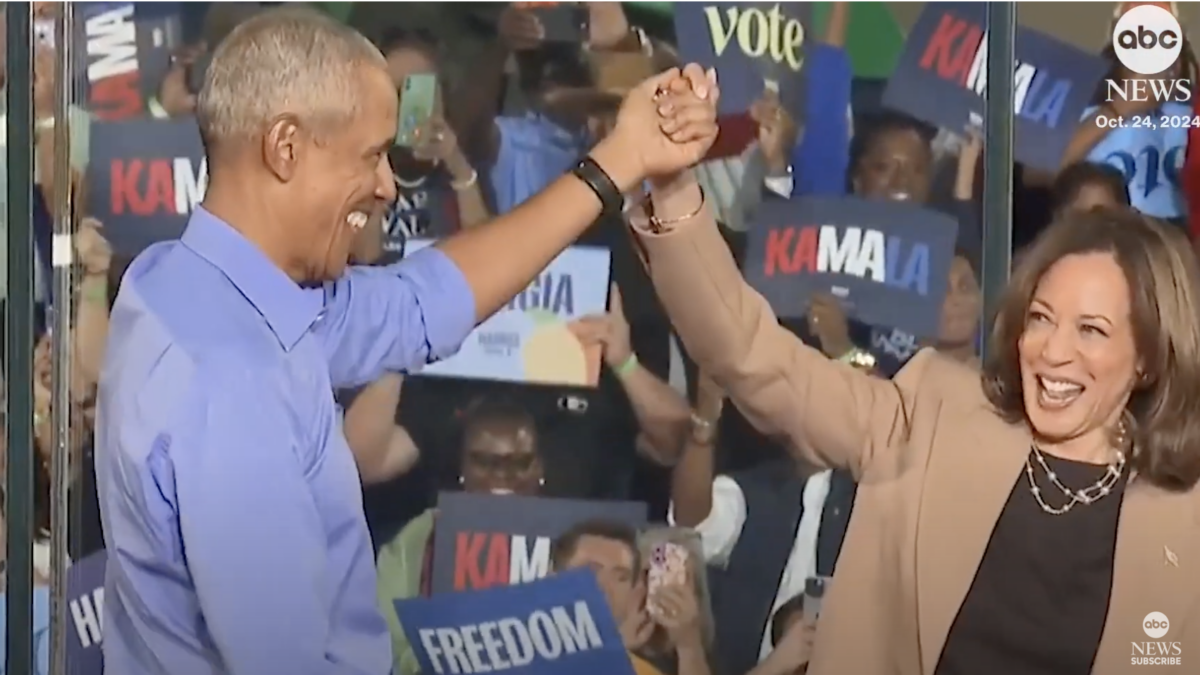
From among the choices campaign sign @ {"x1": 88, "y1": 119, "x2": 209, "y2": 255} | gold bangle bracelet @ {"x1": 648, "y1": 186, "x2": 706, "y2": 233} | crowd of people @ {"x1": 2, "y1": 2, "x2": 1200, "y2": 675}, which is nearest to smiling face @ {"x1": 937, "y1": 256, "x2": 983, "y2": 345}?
crowd of people @ {"x1": 2, "y1": 2, "x2": 1200, "y2": 675}

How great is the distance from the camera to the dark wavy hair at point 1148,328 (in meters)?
1.21

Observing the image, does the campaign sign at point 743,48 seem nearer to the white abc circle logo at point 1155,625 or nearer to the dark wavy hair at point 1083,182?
the dark wavy hair at point 1083,182

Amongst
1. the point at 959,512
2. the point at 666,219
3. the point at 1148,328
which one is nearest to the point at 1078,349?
the point at 1148,328

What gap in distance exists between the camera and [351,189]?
117 centimetres

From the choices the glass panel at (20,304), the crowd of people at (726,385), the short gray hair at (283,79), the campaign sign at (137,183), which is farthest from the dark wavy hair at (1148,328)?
the glass panel at (20,304)

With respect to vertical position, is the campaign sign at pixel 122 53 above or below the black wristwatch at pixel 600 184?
above

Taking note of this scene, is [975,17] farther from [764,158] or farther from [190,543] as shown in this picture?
[190,543]

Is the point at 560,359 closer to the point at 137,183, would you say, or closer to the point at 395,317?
the point at 395,317

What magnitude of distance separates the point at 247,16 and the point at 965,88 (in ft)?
2.22

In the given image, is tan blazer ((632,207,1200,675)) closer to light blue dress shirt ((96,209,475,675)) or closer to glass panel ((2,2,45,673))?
light blue dress shirt ((96,209,475,675))

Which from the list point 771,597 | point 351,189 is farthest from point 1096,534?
point 351,189

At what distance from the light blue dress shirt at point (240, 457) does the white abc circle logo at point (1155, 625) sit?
0.69m

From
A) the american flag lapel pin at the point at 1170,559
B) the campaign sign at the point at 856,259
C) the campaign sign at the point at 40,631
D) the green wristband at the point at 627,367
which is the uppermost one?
the campaign sign at the point at 856,259

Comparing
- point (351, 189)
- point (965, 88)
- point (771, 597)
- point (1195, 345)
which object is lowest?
point (771, 597)
